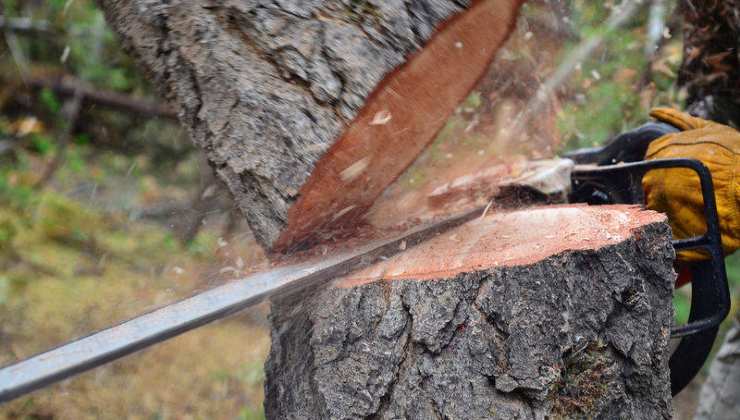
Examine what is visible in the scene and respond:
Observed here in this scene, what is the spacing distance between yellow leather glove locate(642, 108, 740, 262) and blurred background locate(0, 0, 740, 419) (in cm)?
58

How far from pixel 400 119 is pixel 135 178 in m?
2.19

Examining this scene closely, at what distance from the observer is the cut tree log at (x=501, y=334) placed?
4.30ft

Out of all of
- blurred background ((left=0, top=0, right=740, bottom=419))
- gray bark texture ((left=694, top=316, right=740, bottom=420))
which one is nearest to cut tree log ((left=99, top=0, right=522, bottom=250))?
blurred background ((left=0, top=0, right=740, bottom=419))

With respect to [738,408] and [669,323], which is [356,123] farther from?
[738,408]

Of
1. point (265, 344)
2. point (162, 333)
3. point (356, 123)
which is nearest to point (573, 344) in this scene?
point (356, 123)

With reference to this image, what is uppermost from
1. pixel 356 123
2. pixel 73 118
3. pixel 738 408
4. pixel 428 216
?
pixel 356 123

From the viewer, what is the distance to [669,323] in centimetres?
148

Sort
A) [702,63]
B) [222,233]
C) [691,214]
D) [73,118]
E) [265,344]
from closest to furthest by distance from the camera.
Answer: [691,214] → [222,233] → [702,63] → [265,344] → [73,118]

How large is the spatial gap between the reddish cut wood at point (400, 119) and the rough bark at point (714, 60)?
1.46 m

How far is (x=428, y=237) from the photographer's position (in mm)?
1631

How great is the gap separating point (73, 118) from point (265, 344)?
1593 millimetres

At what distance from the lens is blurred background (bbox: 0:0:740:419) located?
234 centimetres

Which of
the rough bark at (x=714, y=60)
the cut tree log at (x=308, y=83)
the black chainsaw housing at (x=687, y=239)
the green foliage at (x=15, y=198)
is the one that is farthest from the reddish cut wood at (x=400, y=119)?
the green foliage at (x=15, y=198)

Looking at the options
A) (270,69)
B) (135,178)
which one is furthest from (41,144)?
(270,69)
